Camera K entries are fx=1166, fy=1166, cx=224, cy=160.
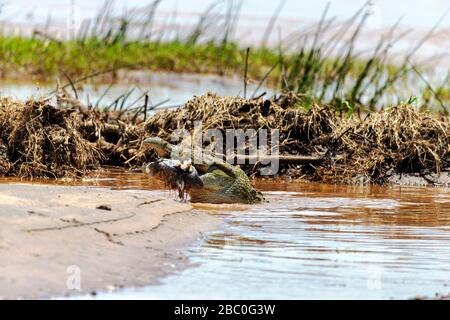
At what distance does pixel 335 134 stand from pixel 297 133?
0.37 meters

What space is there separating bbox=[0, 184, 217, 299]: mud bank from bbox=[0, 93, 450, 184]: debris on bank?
2.89 metres

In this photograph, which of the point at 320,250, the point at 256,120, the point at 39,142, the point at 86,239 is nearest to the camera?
the point at 86,239

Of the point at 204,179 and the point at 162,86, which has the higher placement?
the point at 162,86

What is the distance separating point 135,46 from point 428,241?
13165mm

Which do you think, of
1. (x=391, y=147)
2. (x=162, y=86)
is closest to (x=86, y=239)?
(x=391, y=147)

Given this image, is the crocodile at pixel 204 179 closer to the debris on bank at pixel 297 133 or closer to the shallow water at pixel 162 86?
the debris on bank at pixel 297 133

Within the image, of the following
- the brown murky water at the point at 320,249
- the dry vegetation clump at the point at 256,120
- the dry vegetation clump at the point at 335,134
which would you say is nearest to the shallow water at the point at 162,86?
the dry vegetation clump at the point at 256,120

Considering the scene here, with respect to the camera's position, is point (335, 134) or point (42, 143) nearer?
point (42, 143)

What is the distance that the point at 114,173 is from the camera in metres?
10.6

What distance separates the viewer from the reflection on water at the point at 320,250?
18.7ft

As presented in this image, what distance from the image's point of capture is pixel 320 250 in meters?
6.76

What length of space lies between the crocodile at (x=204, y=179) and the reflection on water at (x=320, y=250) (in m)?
0.15

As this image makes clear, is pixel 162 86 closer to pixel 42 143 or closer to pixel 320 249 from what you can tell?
pixel 42 143
